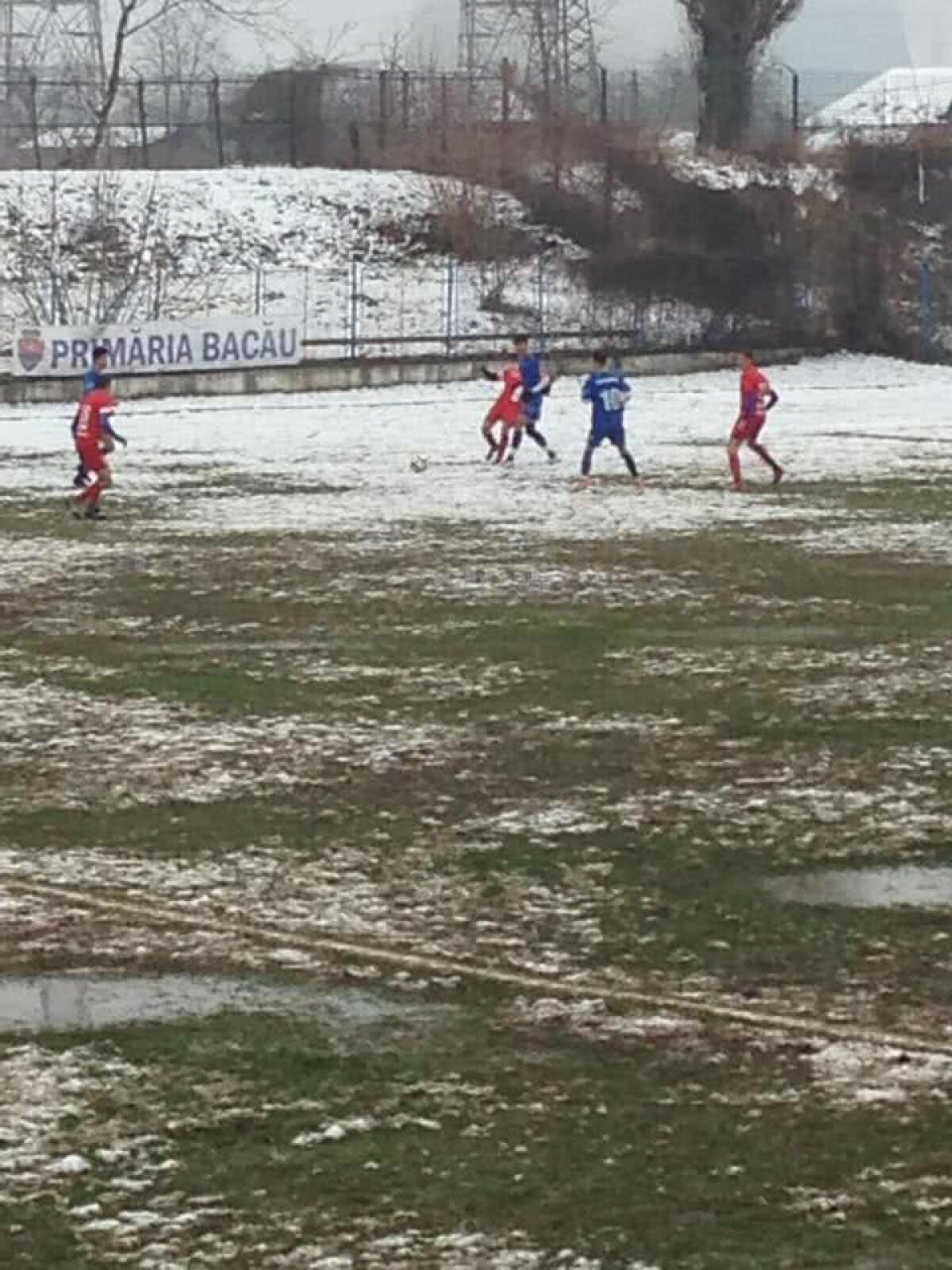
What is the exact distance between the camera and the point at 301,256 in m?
58.0

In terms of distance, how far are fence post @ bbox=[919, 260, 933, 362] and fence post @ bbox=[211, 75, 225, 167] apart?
17.6 m

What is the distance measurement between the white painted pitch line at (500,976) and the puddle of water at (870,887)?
5.28ft

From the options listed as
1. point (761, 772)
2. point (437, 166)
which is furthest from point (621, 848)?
point (437, 166)

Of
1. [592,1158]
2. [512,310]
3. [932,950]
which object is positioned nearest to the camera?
[592,1158]

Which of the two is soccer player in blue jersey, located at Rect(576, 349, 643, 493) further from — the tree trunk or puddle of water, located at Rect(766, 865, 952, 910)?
the tree trunk

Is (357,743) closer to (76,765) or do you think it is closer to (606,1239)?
(76,765)

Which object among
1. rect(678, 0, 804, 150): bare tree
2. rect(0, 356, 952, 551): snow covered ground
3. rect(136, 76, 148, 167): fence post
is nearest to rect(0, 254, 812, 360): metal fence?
rect(0, 356, 952, 551): snow covered ground

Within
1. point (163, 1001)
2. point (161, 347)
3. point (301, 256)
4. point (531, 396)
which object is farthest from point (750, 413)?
point (301, 256)

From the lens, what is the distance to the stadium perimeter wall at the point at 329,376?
4431cm

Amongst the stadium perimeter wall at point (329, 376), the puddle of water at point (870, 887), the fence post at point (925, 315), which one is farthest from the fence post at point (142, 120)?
the puddle of water at point (870, 887)

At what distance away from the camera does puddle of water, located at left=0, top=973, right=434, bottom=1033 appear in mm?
9047

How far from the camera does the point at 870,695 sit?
627 inches

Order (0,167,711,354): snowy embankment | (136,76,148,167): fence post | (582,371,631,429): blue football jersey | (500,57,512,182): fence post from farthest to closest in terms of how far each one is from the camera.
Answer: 1. (136,76,148,167): fence post
2. (500,57,512,182): fence post
3. (0,167,711,354): snowy embankment
4. (582,371,631,429): blue football jersey

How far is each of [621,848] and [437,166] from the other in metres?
52.2
